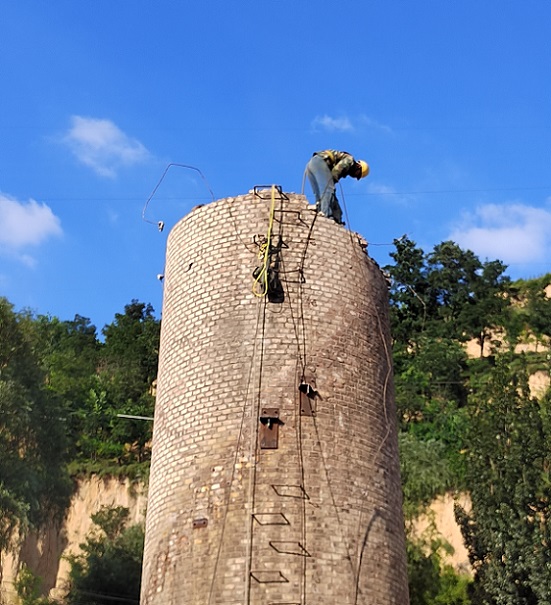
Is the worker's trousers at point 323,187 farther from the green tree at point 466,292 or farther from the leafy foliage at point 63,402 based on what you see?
the green tree at point 466,292

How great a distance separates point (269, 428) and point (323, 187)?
4.56 meters

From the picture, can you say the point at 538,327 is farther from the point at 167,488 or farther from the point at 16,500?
the point at 167,488

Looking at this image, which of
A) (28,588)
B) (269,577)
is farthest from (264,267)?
(28,588)

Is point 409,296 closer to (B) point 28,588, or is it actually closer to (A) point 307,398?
(B) point 28,588

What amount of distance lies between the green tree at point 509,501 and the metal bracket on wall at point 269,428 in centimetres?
1148

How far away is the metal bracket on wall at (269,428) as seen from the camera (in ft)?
43.8

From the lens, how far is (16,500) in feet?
77.3

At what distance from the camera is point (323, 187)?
52.2 feet

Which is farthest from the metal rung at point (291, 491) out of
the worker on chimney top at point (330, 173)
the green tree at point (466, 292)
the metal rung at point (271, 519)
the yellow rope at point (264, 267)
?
the green tree at point (466, 292)

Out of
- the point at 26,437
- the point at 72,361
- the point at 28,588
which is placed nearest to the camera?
the point at 26,437

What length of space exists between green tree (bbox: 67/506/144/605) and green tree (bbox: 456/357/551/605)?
9.40 meters

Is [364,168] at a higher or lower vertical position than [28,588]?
higher

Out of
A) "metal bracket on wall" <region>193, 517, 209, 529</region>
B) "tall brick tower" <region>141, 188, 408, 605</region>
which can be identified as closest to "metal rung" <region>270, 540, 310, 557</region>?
"tall brick tower" <region>141, 188, 408, 605</region>

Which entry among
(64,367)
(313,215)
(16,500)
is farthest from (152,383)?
(313,215)
